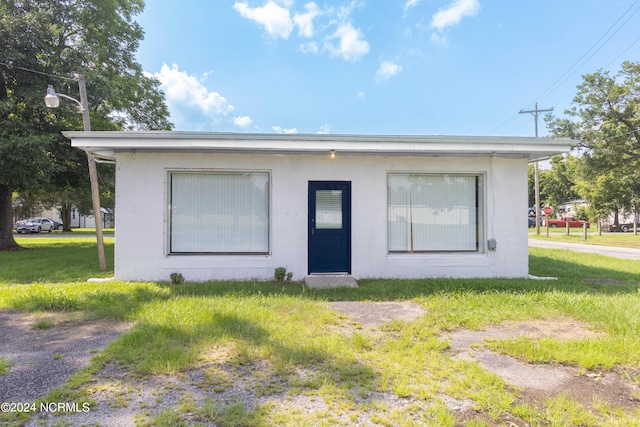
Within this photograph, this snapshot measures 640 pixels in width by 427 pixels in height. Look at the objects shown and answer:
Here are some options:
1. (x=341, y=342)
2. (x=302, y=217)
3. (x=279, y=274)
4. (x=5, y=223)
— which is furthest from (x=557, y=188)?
(x=5, y=223)

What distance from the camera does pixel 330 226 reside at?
702 cm

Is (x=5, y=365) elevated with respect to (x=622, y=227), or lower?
lower

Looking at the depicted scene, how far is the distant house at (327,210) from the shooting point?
21.7ft

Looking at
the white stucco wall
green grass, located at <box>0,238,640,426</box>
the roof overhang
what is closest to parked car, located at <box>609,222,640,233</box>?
green grass, located at <box>0,238,640,426</box>

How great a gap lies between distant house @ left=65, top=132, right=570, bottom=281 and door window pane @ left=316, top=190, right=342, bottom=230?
0.07ft

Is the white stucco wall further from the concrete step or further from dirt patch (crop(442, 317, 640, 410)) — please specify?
dirt patch (crop(442, 317, 640, 410))

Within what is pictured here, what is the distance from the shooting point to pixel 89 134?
5.97 m

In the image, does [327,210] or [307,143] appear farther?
[327,210]

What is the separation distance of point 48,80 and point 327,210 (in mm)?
10860

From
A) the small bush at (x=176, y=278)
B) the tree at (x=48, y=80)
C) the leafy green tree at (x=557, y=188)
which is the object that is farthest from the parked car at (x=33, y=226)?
the leafy green tree at (x=557, y=188)

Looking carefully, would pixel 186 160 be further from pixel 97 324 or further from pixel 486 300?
pixel 486 300

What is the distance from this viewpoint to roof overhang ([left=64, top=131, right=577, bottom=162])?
611cm

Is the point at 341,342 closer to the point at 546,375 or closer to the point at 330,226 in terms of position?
the point at 546,375

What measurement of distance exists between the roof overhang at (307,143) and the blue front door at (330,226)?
2.50ft
